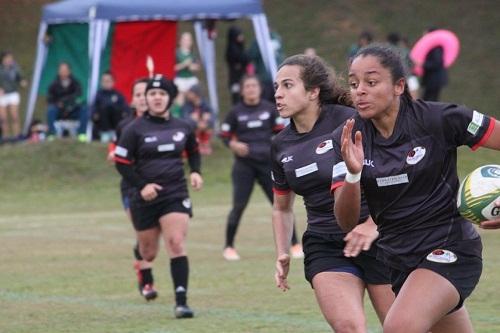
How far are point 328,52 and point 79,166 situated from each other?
10.7 metres

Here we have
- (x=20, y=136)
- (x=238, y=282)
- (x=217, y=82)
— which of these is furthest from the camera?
(x=217, y=82)

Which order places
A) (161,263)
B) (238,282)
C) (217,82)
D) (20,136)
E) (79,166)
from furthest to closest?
(217,82)
(20,136)
(79,166)
(161,263)
(238,282)

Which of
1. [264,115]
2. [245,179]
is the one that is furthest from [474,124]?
[264,115]

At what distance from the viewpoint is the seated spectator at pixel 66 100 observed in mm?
24344

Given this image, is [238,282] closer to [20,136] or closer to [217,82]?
[20,136]

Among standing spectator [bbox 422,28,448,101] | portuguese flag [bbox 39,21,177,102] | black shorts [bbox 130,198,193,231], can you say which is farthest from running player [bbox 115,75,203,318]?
standing spectator [bbox 422,28,448,101]

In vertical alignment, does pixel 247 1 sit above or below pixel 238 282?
above

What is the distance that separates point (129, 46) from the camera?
25.0m

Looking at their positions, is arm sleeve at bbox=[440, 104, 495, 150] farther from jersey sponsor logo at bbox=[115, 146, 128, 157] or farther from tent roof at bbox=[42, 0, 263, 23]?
tent roof at bbox=[42, 0, 263, 23]

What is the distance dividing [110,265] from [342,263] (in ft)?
23.5

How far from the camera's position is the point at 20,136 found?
25344 millimetres

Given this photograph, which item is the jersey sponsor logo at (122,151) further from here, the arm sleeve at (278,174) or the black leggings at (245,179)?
the black leggings at (245,179)

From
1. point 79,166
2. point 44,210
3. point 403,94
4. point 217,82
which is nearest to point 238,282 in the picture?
point 403,94

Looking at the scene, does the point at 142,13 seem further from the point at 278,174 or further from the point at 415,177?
the point at 415,177
